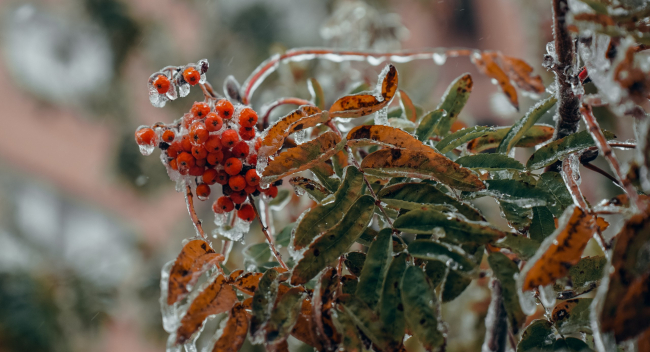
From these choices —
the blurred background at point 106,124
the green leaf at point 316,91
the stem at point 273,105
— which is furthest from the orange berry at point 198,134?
the blurred background at point 106,124

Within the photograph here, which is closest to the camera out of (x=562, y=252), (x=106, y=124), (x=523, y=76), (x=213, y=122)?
(x=562, y=252)

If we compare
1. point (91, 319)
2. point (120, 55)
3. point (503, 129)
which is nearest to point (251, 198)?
point (503, 129)

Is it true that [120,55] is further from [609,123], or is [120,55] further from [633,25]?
[633,25]

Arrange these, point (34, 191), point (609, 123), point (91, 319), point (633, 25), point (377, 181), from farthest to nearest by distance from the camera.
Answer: point (34, 191), point (91, 319), point (609, 123), point (377, 181), point (633, 25)

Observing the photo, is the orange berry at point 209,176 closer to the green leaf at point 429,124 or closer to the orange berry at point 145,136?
the orange berry at point 145,136

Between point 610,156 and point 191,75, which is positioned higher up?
point 191,75

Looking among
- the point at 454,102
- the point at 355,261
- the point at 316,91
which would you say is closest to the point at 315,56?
the point at 316,91

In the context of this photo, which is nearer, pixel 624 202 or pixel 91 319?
pixel 624 202

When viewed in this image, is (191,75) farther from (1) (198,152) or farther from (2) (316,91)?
(2) (316,91)
